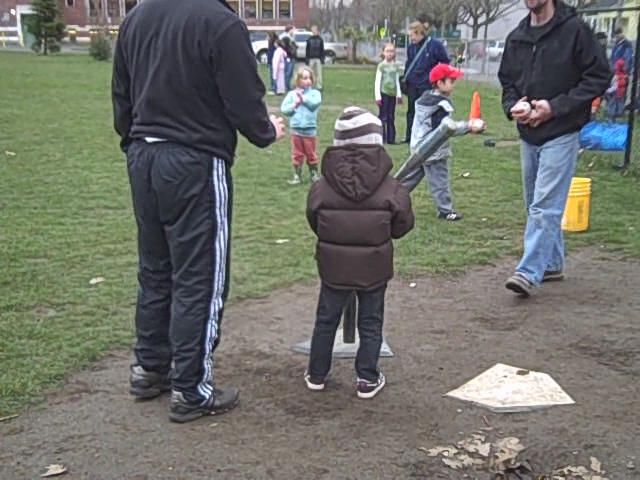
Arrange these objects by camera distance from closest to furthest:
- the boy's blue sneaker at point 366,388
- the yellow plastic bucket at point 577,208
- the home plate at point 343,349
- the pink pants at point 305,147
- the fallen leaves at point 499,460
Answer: the fallen leaves at point 499,460, the boy's blue sneaker at point 366,388, the home plate at point 343,349, the yellow plastic bucket at point 577,208, the pink pants at point 305,147

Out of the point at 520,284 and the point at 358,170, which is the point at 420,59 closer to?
the point at 520,284

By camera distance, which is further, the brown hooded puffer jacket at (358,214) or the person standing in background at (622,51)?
the person standing in background at (622,51)

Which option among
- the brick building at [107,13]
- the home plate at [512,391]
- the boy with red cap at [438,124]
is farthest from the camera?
the brick building at [107,13]

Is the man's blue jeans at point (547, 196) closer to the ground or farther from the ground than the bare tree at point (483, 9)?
closer to the ground

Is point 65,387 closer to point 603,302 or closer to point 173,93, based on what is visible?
point 173,93

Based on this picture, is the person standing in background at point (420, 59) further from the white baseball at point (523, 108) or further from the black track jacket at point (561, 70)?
the white baseball at point (523, 108)

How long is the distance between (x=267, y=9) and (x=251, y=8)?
1.38m

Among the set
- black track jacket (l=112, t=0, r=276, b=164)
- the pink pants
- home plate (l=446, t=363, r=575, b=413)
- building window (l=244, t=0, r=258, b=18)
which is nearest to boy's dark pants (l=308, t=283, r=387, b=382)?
home plate (l=446, t=363, r=575, b=413)

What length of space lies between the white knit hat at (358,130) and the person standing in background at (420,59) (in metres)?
8.86

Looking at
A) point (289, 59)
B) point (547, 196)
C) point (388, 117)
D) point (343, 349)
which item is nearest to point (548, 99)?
point (547, 196)

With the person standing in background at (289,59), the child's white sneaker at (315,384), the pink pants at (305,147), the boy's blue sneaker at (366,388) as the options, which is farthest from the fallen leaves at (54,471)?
the person standing in background at (289,59)

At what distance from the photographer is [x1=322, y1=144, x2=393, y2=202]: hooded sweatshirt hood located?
4199 millimetres

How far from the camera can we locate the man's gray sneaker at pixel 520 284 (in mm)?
5918

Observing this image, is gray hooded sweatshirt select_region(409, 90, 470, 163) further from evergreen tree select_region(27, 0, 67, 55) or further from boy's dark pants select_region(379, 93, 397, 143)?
evergreen tree select_region(27, 0, 67, 55)
